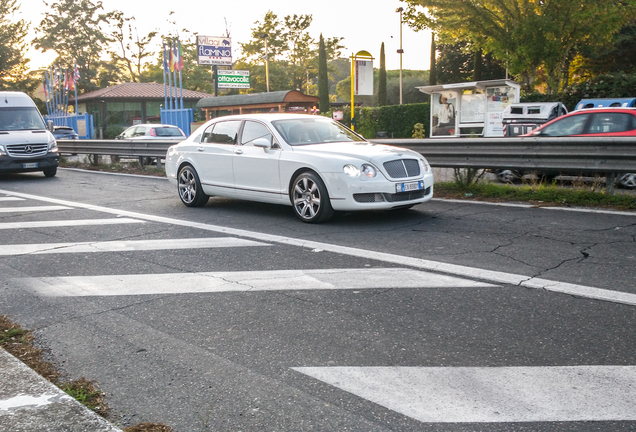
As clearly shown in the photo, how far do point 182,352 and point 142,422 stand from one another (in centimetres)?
92

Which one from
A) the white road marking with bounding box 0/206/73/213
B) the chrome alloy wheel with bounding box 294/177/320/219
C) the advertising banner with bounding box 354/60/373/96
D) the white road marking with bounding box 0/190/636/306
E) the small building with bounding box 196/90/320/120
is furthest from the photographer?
the small building with bounding box 196/90/320/120

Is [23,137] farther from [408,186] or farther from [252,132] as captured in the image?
[408,186]

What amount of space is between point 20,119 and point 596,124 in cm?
1461

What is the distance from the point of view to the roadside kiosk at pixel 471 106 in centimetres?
2584

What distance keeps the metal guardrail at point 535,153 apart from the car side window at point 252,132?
350 centimetres

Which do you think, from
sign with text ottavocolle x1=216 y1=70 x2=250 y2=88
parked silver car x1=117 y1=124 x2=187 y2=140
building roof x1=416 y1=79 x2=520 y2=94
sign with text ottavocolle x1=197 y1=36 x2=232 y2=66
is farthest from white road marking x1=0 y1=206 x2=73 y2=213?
sign with text ottavocolle x1=216 y1=70 x2=250 y2=88

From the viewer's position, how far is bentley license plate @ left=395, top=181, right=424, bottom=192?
8309 mm

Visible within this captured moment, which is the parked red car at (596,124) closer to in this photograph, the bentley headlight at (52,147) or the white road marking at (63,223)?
the white road marking at (63,223)

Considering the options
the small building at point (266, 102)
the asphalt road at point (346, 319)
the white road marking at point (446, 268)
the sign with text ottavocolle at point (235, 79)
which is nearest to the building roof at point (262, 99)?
the small building at point (266, 102)

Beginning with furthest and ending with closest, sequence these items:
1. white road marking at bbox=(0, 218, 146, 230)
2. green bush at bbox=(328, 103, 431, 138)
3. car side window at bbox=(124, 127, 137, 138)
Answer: green bush at bbox=(328, 103, 431, 138) < car side window at bbox=(124, 127, 137, 138) < white road marking at bbox=(0, 218, 146, 230)

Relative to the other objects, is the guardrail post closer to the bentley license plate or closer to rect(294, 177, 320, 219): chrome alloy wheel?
the bentley license plate

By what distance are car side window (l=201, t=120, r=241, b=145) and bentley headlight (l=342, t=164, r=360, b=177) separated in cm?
236

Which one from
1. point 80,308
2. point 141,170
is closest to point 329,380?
point 80,308

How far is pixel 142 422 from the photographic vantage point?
3107 millimetres
